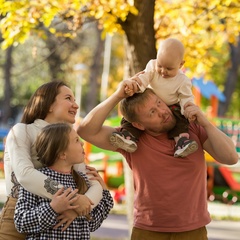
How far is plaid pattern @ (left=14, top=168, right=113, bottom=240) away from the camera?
3695 millimetres

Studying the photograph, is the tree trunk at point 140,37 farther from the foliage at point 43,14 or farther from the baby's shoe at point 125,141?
the baby's shoe at point 125,141

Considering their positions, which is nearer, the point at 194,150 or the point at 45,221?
the point at 45,221

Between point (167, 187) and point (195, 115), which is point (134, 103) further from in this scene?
point (167, 187)

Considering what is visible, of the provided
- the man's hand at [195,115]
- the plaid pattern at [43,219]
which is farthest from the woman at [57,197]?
the man's hand at [195,115]

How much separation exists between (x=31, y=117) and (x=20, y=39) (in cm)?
262

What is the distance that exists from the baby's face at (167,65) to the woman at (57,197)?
63cm

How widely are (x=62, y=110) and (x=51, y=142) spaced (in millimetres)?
337

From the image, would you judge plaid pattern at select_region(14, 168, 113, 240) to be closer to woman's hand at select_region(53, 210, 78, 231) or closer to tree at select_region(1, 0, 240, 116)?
woman's hand at select_region(53, 210, 78, 231)

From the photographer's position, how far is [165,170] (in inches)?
159

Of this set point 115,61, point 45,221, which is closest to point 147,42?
point 45,221

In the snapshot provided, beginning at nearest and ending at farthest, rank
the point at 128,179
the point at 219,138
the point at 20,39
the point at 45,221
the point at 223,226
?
the point at 45,221, the point at 219,138, the point at 20,39, the point at 128,179, the point at 223,226

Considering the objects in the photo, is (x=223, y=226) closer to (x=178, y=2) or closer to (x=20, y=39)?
(x=178, y=2)

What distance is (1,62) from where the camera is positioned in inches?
1423

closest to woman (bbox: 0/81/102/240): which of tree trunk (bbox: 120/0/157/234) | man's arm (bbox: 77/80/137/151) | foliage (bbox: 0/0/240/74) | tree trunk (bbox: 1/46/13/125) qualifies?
man's arm (bbox: 77/80/137/151)
